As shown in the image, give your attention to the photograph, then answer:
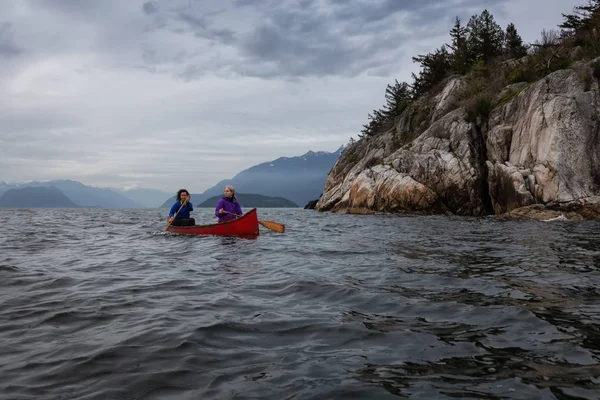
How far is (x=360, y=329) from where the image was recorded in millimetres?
4754

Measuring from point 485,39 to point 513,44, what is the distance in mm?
3113

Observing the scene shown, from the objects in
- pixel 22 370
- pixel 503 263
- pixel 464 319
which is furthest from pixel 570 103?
pixel 22 370

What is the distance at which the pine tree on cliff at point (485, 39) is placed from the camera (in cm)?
4715

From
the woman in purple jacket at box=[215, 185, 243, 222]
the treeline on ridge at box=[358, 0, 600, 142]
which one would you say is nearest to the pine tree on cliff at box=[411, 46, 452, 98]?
Result: the treeline on ridge at box=[358, 0, 600, 142]

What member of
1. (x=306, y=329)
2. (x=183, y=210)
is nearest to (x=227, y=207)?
(x=183, y=210)

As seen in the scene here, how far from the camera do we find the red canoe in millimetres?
16344

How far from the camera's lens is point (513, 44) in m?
45.2

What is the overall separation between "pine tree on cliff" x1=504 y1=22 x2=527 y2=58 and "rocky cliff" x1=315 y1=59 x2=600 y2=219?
311 inches

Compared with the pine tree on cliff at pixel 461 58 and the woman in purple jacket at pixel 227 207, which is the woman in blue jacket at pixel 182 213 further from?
the pine tree on cliff at pixel 461 58

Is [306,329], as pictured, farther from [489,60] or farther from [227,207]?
[489,60]

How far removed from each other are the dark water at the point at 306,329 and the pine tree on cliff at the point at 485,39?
4357 cm

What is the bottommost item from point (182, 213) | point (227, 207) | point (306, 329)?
point (306, 329)

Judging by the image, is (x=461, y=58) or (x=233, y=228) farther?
(x=461, y=58)

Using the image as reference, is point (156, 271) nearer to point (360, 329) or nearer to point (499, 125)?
point (360, 329)
